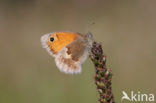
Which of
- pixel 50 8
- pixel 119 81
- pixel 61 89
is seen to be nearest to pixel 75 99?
pixel 61 89

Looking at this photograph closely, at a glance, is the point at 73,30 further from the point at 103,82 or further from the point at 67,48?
the point at 103,82

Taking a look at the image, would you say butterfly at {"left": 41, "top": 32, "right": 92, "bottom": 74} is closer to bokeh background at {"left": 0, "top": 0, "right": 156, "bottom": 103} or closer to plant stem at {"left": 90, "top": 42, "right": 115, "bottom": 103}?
plant stem at {"left": 90, "top": 42, "right": 115, "bottom": 103}

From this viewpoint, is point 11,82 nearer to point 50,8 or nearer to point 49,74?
point 49,74

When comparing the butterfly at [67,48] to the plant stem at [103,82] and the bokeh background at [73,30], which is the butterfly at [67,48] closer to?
the plant stem at [103,82]

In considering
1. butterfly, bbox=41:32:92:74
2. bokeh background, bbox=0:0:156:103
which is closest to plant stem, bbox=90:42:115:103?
butterfly, bbox=41:32:92:74

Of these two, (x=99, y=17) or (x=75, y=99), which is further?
(x=99, y=17)
